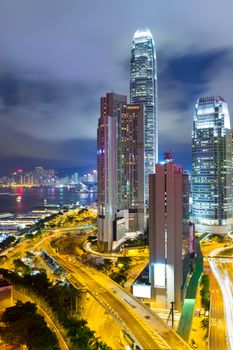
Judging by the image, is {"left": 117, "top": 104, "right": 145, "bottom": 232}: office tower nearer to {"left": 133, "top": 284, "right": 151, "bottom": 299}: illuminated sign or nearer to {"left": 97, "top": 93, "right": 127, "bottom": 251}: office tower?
{"left": 97, "top": 93, "right": 127, "bottom": 251}: office tower

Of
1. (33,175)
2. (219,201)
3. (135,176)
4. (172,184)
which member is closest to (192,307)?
(172,184)

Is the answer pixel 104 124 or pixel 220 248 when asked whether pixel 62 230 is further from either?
pixel 220 248

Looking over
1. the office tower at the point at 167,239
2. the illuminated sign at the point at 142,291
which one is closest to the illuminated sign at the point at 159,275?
the office tower at the point at 167,239

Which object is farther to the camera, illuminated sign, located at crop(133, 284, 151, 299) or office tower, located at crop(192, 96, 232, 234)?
office tower, located at crop(192, 96, 232, 234)

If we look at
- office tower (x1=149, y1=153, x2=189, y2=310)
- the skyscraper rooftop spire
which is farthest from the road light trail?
the skyscraper rooftop spire

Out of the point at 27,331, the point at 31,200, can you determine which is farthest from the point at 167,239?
the point at 31,200

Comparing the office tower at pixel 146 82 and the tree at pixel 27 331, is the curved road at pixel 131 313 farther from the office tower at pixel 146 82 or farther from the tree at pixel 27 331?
the office tower at pixel 146 82
